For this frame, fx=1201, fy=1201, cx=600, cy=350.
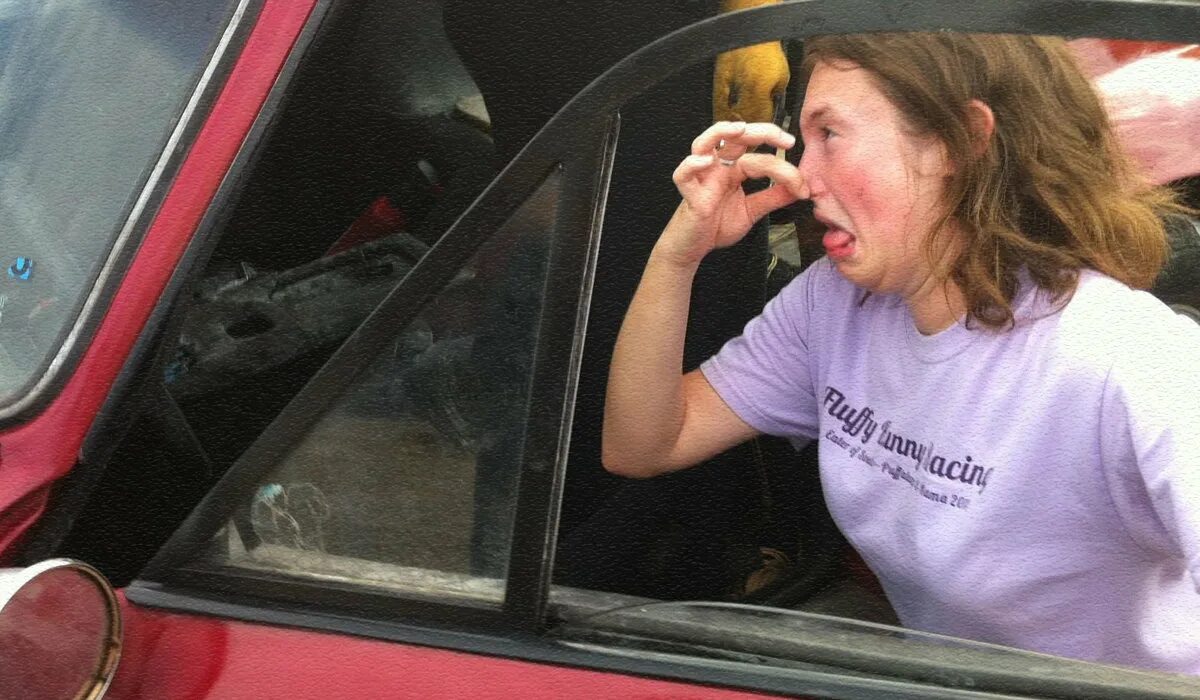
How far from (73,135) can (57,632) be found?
1.96ft

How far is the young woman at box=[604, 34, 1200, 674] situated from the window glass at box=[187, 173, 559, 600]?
33cm

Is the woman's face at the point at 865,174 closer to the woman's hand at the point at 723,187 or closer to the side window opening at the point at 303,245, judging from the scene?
the woman's hand at the point at 723,187

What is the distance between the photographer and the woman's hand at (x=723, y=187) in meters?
1.25

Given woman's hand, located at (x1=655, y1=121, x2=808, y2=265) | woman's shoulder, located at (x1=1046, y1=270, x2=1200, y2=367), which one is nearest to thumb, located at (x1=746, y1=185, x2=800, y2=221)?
woman's hand, located at (x1=655, y1=121, x2=808, y2=265)

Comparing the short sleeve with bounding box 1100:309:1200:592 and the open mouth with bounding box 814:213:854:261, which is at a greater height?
the open mouth with bounding box 814:213:854:261

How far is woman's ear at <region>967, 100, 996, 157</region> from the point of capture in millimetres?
1284

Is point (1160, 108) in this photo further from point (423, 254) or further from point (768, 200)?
point (423, 254)

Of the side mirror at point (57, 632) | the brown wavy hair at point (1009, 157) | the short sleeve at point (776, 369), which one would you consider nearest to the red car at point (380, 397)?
the side mirror at point (57, 632)

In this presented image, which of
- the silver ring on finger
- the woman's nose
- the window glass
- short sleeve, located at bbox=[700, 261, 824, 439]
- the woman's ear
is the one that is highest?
the woman's ear

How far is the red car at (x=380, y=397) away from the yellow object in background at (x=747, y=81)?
34 millimetres

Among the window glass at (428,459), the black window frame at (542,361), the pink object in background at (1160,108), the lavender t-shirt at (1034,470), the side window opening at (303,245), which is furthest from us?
the pink object in background at (1160,108)

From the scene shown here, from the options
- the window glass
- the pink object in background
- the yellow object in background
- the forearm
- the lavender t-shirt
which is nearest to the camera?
the window glass

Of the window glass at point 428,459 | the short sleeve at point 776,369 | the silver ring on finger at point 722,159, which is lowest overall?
the short sleeve at point 776,369

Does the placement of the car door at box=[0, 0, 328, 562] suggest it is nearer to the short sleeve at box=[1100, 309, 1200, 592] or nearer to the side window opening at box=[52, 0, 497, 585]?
the side window opening at box=[52, 0, 497, 585]
